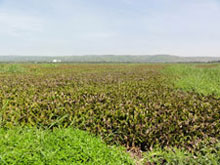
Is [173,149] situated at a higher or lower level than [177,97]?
lower

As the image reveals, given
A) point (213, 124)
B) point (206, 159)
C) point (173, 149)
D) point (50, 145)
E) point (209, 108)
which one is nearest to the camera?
point (50, 145)

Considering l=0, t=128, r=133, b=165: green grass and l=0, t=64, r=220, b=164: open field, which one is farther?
l=0, t=64, r=220, b=164: open field

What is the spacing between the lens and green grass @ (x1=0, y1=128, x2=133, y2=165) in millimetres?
2357

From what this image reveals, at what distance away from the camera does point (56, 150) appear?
98.8 inches

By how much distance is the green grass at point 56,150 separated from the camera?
2357mm

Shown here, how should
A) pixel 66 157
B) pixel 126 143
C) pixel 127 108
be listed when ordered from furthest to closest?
pixel 127 108, pixel 126 143, pixel 66 157

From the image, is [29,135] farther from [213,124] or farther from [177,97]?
[177,97]

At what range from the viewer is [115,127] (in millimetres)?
3818

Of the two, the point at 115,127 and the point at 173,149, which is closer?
the point at 173,149

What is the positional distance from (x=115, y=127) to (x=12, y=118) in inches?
70.9

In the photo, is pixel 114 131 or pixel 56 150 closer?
pixel 56 150

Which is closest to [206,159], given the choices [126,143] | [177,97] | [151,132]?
[151,132]

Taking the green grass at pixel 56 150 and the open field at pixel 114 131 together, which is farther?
the open field at pixel 114 131

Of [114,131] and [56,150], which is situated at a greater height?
[56,150]
